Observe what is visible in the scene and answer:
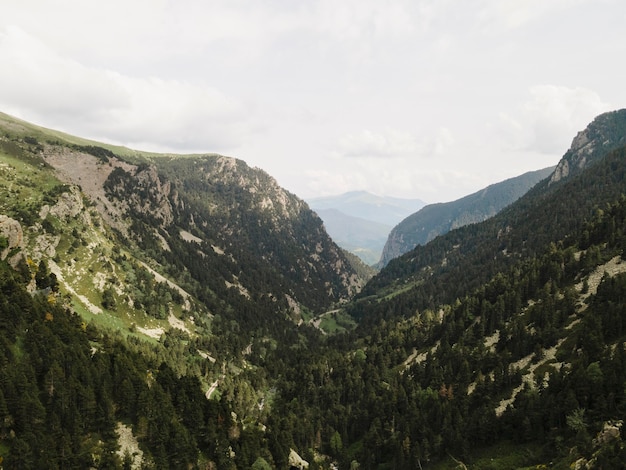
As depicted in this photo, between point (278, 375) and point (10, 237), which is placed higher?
point (10, 237)

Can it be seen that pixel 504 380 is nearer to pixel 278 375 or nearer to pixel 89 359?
pixel 278 375

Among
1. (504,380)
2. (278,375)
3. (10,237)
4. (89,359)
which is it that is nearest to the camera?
(89,359)

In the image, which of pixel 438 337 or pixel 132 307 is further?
pixel 438 337

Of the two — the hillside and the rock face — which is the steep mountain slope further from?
the rock face

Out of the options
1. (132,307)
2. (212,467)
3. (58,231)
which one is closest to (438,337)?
(212,467)

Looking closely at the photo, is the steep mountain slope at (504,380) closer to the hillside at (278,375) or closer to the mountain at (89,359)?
the hillside at (278,375)

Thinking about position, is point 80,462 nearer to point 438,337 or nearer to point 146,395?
point 146,395

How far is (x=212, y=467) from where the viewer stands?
82.8 m

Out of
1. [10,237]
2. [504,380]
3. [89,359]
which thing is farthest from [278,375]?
[10,237]

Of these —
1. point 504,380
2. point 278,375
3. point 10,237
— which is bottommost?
point 278,375

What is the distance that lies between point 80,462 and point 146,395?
56.7ft

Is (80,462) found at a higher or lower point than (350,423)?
higher

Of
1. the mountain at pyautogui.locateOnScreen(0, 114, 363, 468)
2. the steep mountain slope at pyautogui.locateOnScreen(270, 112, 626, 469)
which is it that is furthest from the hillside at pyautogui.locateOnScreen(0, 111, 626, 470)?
the steep mountain slope at pyautogui.locateOnScreen(270, 112, 626, 469)

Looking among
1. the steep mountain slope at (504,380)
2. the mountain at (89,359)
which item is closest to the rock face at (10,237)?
the mountain at (89,359)
